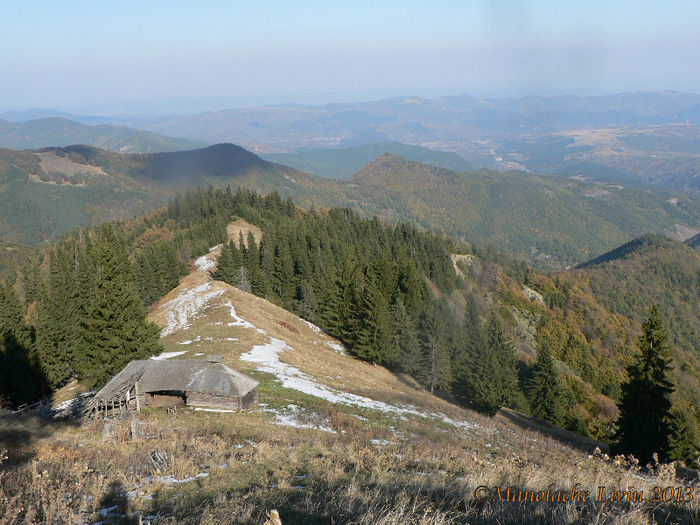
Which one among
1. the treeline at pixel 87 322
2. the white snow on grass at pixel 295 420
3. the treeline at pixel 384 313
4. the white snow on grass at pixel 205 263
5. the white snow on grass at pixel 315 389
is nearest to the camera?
the white snow on grass at pixel 295 420

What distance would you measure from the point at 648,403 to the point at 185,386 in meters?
31.0

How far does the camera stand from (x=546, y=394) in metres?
59.1

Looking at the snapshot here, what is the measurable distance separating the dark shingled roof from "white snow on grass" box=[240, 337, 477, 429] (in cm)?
587

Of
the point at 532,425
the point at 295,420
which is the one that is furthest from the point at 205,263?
the point at 295,420

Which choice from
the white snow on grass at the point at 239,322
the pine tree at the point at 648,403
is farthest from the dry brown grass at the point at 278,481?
the white snow on grass at the point at 239,322

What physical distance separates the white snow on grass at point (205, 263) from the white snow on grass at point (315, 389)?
52.0 m

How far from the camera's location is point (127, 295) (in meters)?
30.7

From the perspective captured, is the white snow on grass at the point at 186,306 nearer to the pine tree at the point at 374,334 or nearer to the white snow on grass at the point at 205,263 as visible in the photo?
the pine tree at the point at 374,334

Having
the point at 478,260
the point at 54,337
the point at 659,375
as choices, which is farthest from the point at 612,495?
the point at 478,260

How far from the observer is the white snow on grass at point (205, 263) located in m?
84.3

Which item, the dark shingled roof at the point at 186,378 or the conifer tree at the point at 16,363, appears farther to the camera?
the conifer tree at the point at 16,363

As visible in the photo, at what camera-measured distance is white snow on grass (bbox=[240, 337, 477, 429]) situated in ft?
88.9

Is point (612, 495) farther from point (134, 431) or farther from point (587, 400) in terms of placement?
point (587, 400)

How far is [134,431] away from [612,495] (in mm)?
14633
